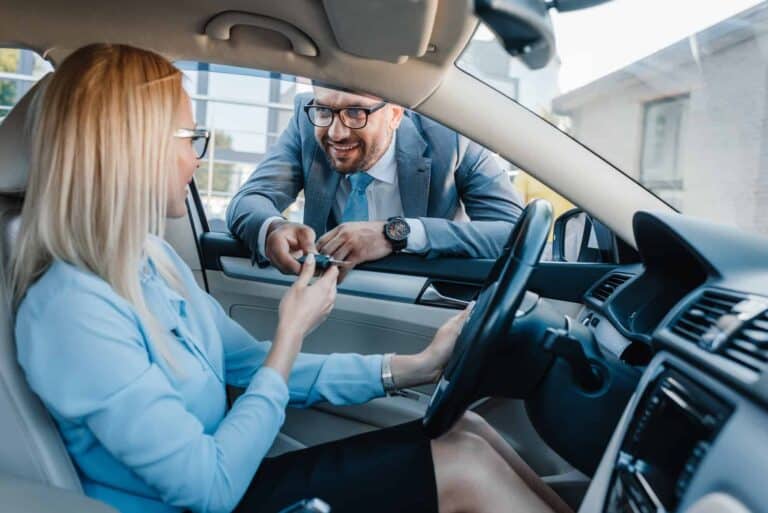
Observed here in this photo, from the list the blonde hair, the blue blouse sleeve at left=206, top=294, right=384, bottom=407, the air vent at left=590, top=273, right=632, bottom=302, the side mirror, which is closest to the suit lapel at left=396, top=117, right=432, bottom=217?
the side mirror

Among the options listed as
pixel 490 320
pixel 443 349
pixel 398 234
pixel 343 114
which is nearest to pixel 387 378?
pixel 443 349

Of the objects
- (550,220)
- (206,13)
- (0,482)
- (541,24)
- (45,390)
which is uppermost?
(206,13)

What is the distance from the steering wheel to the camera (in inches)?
51.4

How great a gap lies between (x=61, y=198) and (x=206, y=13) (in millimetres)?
544

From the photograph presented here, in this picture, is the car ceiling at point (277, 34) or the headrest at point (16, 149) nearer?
the headrest at point (16, 149)

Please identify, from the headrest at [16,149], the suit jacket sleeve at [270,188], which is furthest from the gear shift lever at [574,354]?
the suit jacket sleeve at [270,188]

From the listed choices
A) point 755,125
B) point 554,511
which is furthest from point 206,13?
point 755,125

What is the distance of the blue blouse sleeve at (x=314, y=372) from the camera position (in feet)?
5.43

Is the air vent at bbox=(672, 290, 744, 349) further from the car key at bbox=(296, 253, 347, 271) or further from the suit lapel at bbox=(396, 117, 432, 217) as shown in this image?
the suit lapel at bbox=(396, 117, 432, 217)

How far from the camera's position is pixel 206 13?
5.16 feet

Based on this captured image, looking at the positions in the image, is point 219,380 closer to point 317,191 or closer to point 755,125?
point 317,191

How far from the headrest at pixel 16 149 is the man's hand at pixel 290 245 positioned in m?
0.86

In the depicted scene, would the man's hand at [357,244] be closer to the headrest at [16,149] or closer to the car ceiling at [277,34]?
the car ceiling at [277,34]

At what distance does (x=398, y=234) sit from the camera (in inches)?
86.0
